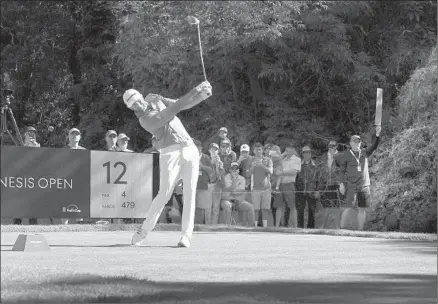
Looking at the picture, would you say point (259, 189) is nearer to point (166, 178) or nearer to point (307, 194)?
point (307, 194)

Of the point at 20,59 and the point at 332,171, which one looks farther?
the point at 20,59

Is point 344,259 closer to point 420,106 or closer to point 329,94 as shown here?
point 420,106

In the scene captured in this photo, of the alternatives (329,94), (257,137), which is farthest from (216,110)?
(329,94)

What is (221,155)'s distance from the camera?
19375 mm

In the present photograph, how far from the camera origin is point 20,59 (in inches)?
1308

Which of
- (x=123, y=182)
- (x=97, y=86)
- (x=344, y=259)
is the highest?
(x=97, y=86)

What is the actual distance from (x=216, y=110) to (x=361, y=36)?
4.60m

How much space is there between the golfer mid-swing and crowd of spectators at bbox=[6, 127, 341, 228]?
6916 mm

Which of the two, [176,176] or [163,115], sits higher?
[163,115]

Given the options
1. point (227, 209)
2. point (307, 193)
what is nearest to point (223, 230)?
point (227, 209)

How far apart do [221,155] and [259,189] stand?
50.4 inches

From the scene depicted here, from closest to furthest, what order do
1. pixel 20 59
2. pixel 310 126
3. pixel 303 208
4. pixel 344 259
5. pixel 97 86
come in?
pixel 344 259, pixel 303 208, pixel 310 126, pixel 97 86, pixel 20 59

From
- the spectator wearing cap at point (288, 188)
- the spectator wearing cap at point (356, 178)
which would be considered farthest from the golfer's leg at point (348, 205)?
the spectator wearing cap at point (288, 188)

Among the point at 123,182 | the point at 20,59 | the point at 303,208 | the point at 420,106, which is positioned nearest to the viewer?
the point at 123,182
